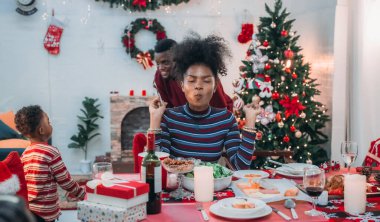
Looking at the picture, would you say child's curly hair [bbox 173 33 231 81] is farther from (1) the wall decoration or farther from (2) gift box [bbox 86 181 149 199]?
(1) the wall decoration

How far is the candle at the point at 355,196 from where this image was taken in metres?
1.42

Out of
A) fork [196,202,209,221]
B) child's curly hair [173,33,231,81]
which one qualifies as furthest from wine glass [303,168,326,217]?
child's curly hair [173,33,231,81]

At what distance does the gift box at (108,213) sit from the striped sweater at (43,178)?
0.85 metres

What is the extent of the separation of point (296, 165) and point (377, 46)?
8.16 ft

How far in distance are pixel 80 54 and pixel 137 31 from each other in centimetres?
79

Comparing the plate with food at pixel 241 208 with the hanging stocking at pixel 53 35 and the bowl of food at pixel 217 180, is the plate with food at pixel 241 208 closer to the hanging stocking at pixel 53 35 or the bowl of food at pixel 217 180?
the bowl of food at pixel 217 180

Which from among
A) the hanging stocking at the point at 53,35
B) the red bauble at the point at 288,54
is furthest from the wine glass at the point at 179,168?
the hanging stocking at the point at 53,35

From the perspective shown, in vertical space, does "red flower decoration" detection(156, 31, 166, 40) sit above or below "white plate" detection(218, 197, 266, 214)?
above

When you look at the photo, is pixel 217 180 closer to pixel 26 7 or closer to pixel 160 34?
pixel 160 34

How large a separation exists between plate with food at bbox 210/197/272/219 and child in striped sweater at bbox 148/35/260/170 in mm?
660

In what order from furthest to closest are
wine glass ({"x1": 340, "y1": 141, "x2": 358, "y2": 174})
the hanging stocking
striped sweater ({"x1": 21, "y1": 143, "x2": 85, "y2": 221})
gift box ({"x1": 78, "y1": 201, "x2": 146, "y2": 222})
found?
the hanging stocking < striped sweater ({"x1": 21, "y1": 143, "x2": 85, "y2": 221}) < wine glass ({"x1": 340, "y1": 141, "x2": 358, "y2": 174}) < gift box ({"x1": 78, "y1": 201, "x2": 146, "y2": 222})

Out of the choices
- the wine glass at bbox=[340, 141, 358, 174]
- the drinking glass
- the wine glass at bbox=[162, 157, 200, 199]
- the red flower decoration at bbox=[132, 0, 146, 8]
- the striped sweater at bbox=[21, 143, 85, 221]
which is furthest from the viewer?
the red flower decoration at bbox=[132, 0, 146, 8]

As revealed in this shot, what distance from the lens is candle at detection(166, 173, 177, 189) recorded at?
166 centimetres

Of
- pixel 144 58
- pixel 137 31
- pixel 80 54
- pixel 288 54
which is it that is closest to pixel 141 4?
pixel 137 31
